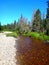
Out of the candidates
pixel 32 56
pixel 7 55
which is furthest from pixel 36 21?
pixel 7 55

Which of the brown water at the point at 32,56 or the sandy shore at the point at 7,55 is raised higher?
the sandy shore at the point at 7,55

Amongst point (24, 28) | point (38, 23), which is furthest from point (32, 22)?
point (24, 28)

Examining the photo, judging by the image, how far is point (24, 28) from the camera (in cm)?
10062

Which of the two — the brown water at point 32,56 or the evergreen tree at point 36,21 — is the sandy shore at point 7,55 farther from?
the evergreen tree at point 36,21

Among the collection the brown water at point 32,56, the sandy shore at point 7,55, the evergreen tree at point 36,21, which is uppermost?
the evergreen tree at point 36,21

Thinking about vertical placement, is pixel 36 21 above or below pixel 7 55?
above

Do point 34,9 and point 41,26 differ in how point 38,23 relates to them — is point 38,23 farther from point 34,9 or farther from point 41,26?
point 34,9

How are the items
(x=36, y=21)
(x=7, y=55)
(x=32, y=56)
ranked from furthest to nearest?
1. (x=36, y=21)
2. (x=32, y=56)
3. (x=7, y=55)

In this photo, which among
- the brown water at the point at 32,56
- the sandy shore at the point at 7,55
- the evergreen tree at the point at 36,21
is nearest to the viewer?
the sandy shore at the point at 7,55

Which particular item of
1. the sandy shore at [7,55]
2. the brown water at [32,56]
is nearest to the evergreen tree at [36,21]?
the brown water at [32,56]

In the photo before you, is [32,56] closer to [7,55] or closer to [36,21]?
[7,55]

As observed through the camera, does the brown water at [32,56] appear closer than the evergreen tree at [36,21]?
Yes

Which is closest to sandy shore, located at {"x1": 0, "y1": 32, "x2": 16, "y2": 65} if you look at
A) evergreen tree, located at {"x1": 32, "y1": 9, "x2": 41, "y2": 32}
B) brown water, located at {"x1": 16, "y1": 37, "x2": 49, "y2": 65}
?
brown water, located at {"x1": 16, "y1": 37, "x2": 49, "y2": 65}

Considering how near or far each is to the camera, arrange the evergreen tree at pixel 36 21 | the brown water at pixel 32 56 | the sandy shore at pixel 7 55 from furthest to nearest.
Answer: the evergreen tree at pixel 36 21 → the brown water at pixel 32 56 → the sandy shore at pixel 7 55
